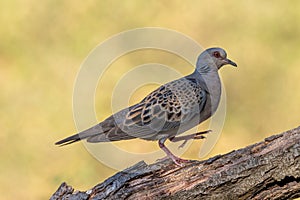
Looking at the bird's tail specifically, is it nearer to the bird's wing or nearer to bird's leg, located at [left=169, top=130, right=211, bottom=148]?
the bird's wing

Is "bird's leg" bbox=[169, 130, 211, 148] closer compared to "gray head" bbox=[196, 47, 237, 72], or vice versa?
"bird's leg" bbox=[169, 130, 211, 148]

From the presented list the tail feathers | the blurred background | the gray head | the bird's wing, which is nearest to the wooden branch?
the tail feathers

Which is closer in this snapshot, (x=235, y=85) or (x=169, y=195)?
(x=169, y=195)

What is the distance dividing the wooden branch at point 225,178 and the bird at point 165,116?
1.51 ft

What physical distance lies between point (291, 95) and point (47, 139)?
2473 millimetres

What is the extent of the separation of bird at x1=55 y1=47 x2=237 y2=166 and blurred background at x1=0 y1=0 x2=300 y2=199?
2399 mm

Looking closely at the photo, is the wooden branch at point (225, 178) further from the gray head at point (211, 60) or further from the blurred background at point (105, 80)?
the blurred background at point (105, 80)

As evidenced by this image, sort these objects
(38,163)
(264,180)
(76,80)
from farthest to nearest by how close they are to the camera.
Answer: (76,80)
(38,163)
(264,180)

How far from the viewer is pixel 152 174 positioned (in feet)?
11.9

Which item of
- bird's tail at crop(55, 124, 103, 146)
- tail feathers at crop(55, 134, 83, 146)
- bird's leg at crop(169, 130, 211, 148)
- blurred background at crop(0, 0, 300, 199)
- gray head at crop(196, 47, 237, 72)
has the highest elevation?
blurred background at crop(0, 0, 300, 199)

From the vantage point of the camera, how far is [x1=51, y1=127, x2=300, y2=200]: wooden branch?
3430mm

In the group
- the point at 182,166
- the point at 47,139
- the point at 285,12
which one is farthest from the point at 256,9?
the point at 182,166

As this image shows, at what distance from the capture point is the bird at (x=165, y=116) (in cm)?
415

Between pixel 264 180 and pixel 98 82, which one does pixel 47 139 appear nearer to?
pixel 98 82
